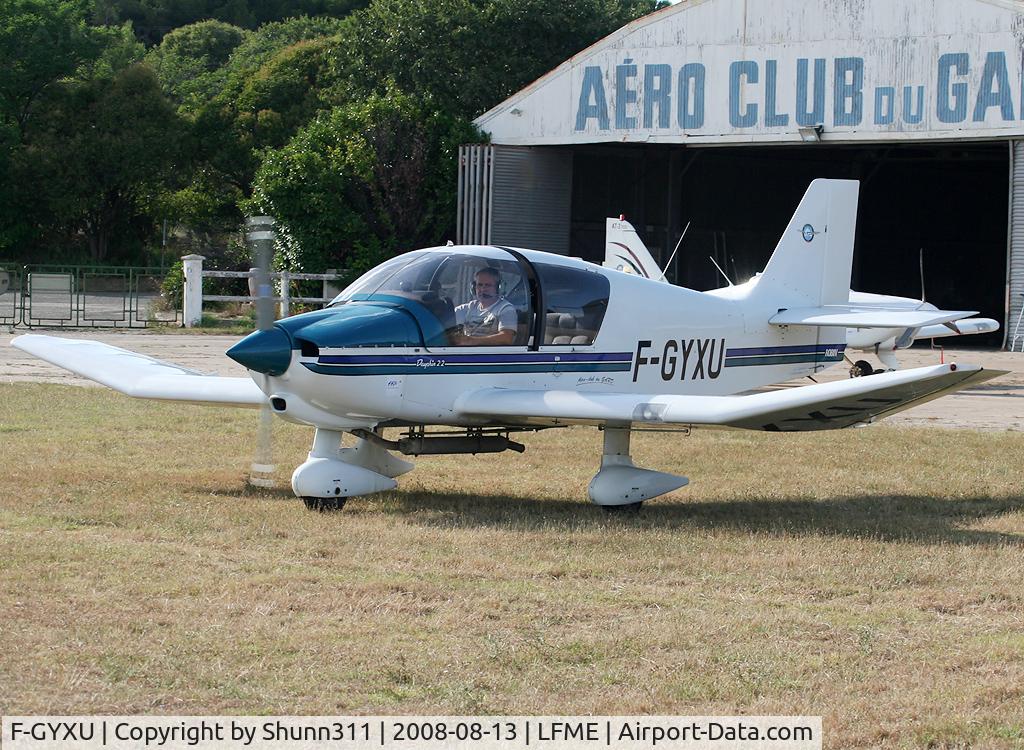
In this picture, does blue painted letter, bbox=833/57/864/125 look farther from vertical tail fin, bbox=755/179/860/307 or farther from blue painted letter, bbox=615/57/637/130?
vertical tail fin, bbox=755/179/860/307

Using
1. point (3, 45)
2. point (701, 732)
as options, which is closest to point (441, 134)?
point (3, 45)

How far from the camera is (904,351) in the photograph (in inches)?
1156

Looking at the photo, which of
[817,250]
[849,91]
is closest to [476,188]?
[849,91]

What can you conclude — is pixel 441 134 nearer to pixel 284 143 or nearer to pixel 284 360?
pixel 284 143

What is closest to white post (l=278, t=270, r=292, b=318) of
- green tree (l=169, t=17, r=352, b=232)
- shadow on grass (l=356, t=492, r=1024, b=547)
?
green tree (l=169, t=17, r=352, b=232)

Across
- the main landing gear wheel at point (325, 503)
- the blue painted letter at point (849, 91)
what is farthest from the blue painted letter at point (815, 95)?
the main landing gear wheel at point (325, 503)

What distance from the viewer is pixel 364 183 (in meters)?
35.5

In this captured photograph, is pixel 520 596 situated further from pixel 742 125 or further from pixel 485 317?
pixel 742 125

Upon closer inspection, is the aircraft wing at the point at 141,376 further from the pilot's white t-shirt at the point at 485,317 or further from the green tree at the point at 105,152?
the green tree at the point at 105,152

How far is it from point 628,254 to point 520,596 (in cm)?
1473

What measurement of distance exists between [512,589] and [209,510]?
3087 mm

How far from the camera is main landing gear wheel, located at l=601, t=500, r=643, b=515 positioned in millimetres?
10141

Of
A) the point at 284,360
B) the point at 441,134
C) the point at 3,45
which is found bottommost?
the point at 284,360

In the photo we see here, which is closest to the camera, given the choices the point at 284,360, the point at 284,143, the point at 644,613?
the point at 644,613
